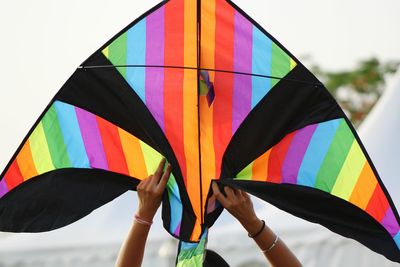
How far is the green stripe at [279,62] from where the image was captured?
74.5 inches

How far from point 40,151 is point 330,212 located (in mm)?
Answer: 818

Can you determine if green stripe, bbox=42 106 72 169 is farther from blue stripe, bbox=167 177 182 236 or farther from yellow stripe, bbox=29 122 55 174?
blue stripe, bbox=167 177 182 236

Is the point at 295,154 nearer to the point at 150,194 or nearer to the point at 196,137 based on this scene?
the point at 196,137

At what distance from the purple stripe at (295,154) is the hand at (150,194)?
0.35 m

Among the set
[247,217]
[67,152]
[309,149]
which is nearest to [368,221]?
[309,149]

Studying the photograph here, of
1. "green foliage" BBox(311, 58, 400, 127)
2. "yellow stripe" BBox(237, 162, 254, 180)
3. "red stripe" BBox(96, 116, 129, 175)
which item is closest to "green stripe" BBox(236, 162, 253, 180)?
"yellow stripe" BBox(237, 162, 254, 180)

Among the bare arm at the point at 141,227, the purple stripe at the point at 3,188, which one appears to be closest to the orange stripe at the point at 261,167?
the bare arm at the point at 141,227

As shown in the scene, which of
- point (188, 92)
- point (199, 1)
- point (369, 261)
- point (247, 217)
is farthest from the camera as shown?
point (369, 261)

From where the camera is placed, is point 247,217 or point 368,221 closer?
point 247,217

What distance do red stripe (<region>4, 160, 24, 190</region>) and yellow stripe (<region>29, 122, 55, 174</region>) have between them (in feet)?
0.17

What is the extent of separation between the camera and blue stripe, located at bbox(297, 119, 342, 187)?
75.5 inches

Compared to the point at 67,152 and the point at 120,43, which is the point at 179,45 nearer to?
the point at 120,43

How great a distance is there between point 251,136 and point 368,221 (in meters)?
0.39

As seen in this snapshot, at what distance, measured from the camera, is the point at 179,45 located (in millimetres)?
1930
